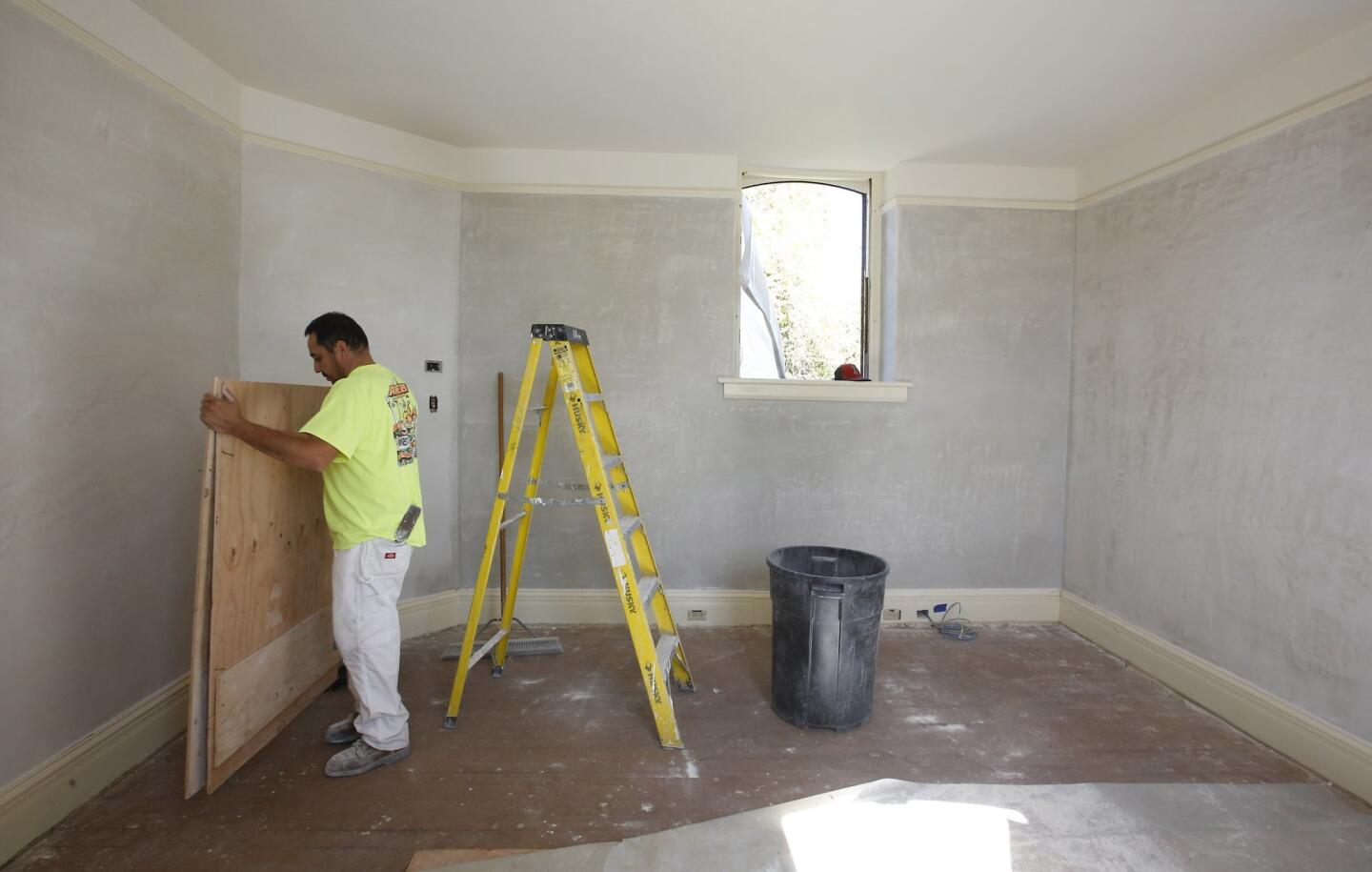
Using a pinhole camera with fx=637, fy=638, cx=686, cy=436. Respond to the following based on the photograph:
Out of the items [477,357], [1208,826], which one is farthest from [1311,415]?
[477,357]

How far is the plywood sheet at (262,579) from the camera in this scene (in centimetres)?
205

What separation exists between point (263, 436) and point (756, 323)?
2775mm

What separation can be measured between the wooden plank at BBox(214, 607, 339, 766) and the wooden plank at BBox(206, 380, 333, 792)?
2 centimetres

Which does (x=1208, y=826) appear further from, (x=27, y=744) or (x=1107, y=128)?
(x=27, y=744)

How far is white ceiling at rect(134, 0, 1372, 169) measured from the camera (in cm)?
230

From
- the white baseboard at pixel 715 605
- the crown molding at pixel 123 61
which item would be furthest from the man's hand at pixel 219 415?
the white baseboard at pixel 715 605

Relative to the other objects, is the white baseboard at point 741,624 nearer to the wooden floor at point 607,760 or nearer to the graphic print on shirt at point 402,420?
the wooden floor at point 607,760

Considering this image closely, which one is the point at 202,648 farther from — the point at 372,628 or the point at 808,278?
the point at 808,278

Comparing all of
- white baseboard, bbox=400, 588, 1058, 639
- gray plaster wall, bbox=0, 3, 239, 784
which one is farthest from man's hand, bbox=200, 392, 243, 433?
white baseboard, bbox=400, 588, 1058, 639

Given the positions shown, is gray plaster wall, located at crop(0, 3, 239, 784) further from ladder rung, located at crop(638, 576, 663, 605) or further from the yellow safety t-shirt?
ladder rung, located at crop(638, 576, 663, 605)

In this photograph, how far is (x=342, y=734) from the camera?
8.02 ft

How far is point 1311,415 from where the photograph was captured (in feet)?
7.99

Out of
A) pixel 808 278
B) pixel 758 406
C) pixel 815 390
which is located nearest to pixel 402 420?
pixel 758 406

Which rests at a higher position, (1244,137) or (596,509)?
(1244,137)
